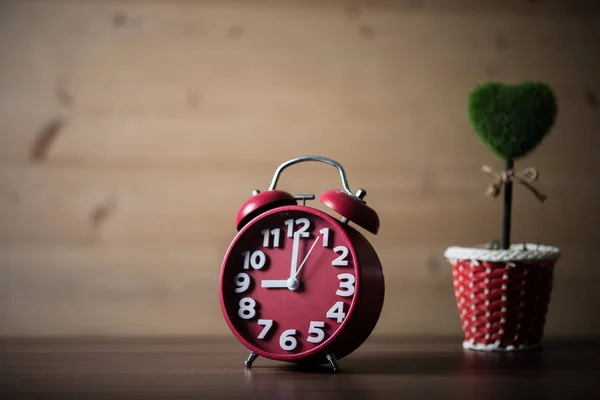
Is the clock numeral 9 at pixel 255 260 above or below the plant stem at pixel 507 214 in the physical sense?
below

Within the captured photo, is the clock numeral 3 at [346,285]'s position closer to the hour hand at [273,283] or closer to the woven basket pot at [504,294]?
the hour hand at [273,283]

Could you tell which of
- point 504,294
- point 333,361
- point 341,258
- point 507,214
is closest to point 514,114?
point 507,214

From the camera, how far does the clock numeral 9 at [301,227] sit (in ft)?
3.46

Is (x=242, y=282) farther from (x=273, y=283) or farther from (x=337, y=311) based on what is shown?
(x=337, y=311)

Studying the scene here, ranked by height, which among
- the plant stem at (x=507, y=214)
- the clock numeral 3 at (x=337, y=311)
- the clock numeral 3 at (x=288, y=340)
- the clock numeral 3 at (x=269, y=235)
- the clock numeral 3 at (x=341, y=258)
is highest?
the plant stem at (x=507, y=214)

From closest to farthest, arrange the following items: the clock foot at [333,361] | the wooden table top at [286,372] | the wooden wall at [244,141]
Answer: the wooden table top at [286,372] → the clock foot at [333,361] → the wooden wall at [244,141]

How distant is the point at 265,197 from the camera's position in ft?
3.51

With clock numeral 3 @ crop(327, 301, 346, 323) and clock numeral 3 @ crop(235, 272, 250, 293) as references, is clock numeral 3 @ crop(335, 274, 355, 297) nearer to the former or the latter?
clock numeral 3 @ crop(327, 301, 346, 323)

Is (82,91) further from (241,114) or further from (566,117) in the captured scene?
(566,117)

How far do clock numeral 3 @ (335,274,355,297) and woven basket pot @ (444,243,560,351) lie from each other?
28cm

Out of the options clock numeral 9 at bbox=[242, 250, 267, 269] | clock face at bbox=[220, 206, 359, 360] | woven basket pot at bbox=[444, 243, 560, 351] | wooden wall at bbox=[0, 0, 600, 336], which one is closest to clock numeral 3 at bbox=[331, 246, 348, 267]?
clock face at bbox=[220, 206, 359, 360]

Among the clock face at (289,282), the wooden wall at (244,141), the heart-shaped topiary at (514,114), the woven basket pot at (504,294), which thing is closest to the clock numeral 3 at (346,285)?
the clock face at (289,282)

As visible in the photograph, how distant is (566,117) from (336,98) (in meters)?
0.48

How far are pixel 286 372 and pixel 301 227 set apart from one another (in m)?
0.20
